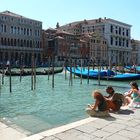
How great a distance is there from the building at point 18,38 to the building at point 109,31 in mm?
14332

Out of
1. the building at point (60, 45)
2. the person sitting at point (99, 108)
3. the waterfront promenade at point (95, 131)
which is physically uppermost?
the building at point (60, 45)

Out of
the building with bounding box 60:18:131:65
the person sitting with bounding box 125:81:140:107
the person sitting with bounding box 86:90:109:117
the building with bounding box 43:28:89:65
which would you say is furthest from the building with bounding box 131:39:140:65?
the person sitting with bounding box 86:90:109:117

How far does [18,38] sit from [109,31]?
23120 millimetres

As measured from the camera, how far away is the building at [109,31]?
56.3m

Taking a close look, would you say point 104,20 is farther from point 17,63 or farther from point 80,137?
point 80,137

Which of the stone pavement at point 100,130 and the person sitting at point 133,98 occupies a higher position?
the person sitting at point 133,98

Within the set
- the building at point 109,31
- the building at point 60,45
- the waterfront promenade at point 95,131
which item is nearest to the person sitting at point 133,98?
the waterfront promenade at point 95,131

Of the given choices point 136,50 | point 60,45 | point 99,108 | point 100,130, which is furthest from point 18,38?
point 136,50

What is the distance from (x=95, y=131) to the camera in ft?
14.0

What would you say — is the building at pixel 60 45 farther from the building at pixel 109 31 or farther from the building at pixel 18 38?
the building at pixel 109 31

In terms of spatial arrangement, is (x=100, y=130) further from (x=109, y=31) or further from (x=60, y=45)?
(x=109, y=31)

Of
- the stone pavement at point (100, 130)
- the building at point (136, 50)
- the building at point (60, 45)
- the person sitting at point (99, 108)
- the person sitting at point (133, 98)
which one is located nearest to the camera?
the stone pavement at point (100, 130)

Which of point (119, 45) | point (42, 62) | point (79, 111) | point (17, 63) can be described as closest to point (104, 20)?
point (119, 45)

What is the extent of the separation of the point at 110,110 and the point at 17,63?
33023mm
